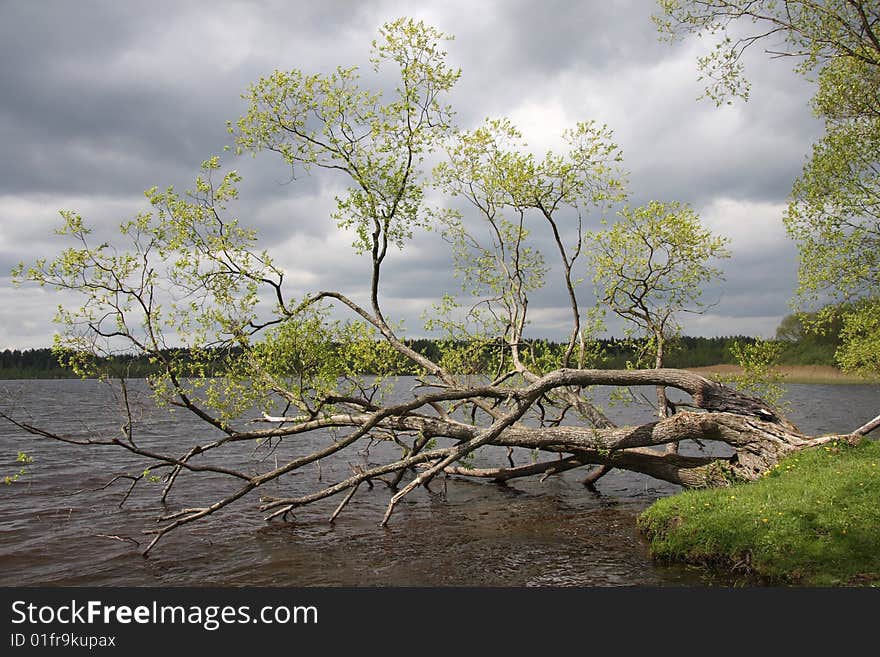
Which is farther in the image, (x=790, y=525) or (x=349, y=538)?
(x=349, y=538)

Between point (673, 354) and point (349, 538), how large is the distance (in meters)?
14.6

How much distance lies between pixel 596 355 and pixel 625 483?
5.21 meters

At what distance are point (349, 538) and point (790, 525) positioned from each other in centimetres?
1021

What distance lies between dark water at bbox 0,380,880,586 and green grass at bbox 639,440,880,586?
831mm

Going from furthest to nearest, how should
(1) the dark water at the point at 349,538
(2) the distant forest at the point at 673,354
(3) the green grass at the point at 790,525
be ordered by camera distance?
1. (2) the distant forest at the point at 673,354
2. (1) the dark water at the point at 349,538
3. (3) the green grass at the point at 790,525

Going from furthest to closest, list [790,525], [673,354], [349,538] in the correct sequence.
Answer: [673,354]
[349,538]
[790,525]

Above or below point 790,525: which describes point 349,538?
below

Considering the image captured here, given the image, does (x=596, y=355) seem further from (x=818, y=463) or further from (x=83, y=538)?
(x=83, y=538)

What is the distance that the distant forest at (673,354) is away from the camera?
68.3 ft

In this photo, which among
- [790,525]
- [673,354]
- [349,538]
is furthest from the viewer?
[673,354]

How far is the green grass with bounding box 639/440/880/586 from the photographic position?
11.3 metres

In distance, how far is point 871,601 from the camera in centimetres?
986

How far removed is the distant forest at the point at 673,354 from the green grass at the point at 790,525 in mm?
6733

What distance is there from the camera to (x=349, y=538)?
1620 cm
